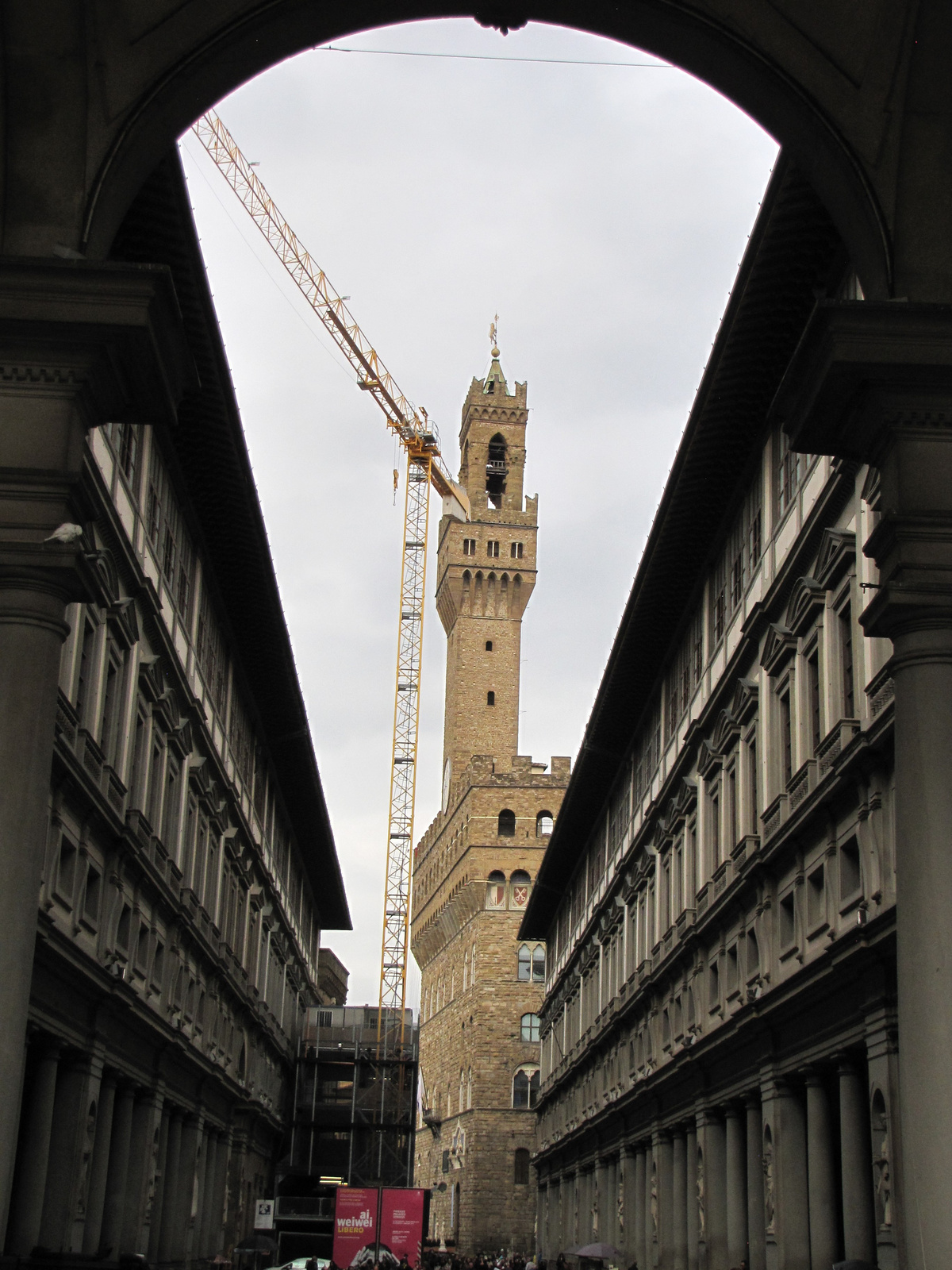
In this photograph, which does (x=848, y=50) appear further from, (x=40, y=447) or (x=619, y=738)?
(x=619, y=738)

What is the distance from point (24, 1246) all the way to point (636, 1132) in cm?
2410

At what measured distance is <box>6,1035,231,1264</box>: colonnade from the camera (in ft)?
88.4

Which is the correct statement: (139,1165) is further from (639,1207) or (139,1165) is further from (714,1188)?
(639,1207)

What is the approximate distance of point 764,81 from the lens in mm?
15641

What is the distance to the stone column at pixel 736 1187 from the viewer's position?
3266cm

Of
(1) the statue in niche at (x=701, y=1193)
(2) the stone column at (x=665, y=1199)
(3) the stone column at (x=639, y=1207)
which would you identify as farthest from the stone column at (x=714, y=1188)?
(3) the stone column at (x=639, y=1207)

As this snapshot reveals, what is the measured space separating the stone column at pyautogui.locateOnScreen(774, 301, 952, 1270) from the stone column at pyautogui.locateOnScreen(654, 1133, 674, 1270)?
94.2ft

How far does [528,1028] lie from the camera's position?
98.0m

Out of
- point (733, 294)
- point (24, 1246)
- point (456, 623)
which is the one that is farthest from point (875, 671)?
point (456, 623)

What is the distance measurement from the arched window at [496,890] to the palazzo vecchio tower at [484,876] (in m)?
0.07

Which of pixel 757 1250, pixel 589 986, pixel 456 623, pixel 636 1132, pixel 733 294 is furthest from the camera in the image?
pixel 456 623

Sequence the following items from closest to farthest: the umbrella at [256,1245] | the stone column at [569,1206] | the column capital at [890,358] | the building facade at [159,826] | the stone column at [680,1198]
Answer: the column capital at [890,358], the building facade at [159,826], the stone column at [680,1198], the umbrella at [256,1245], the stone column at [569,1206]

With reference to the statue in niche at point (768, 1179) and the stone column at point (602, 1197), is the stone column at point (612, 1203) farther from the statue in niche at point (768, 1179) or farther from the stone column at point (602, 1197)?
the statue in niche at point (768, 1179)

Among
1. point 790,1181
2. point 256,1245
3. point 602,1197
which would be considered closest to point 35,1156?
point 790,1181
